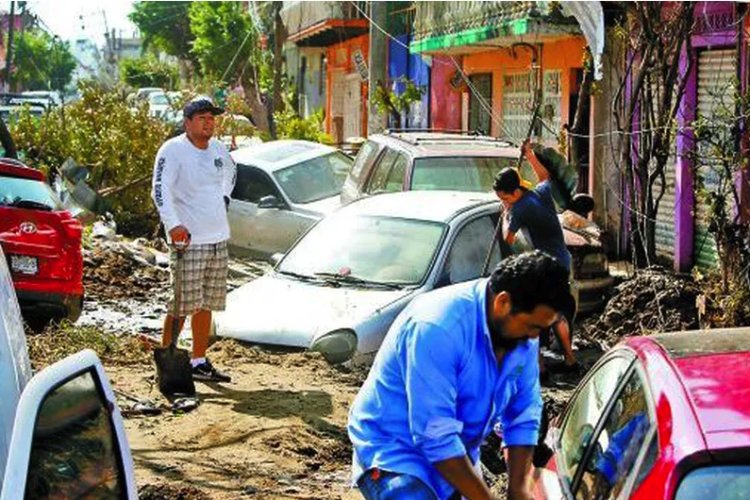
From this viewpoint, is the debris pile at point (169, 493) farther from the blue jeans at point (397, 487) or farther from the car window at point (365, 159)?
the car window at point (365, 159)

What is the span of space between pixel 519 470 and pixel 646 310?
25.5ft

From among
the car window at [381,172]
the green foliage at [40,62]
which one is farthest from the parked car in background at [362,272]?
the green foliage at [40,62]

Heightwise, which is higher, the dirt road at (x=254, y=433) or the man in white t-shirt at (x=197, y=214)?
the man in white t-shirt at (x=197, y=214)

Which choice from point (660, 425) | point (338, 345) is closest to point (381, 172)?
point (338, 345)

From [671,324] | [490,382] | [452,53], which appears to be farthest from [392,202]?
[452,53]

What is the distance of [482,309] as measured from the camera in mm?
4113

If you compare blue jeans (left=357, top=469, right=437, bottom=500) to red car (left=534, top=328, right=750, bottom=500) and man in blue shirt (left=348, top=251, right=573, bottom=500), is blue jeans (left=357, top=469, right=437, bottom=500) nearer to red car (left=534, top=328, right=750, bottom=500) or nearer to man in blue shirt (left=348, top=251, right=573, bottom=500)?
man in blue shirt (left=348, top=251, right=573, bottom=500)

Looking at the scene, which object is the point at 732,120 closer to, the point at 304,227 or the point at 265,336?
the point at 265,336

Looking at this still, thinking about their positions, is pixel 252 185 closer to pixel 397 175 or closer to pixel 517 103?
pixel 397 175

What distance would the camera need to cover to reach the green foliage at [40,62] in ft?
245

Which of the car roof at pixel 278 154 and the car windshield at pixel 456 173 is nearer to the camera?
the car windshield at pixel 456 173

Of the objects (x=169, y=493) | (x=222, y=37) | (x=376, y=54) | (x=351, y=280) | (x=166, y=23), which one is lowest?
(x=169, y=493)

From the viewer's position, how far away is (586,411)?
16.1ft

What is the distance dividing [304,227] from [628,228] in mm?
3688
